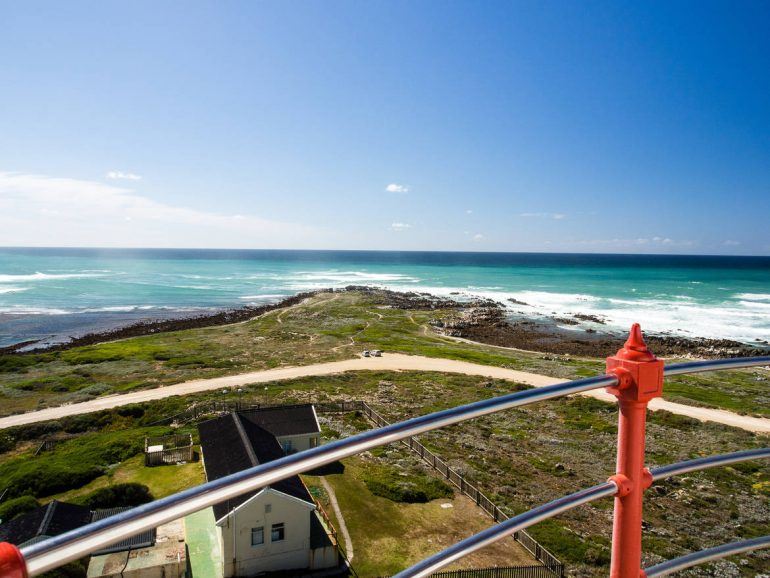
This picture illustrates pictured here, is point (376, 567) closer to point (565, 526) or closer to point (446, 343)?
point (565, 526)

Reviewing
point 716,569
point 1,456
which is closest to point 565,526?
point 716,569

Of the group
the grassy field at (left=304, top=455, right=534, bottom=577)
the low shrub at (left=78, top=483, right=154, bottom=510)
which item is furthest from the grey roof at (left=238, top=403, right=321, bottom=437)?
the low shrub at (left=78, top=483, right=154, bottom=510)

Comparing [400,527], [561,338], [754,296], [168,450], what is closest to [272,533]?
[400,527]

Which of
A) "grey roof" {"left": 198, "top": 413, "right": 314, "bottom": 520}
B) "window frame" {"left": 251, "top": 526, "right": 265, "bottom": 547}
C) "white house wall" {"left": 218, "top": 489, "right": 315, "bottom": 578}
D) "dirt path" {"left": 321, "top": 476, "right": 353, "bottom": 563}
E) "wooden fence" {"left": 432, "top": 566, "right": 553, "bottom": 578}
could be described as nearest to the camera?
"wooden fence" {"left": 432, "top": 566, "right": 553, "bottom": 578}

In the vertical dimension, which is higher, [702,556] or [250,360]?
[702,556]

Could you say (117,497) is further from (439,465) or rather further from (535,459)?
(535,459)

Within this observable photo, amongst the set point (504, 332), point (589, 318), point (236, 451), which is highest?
point (236, 451)

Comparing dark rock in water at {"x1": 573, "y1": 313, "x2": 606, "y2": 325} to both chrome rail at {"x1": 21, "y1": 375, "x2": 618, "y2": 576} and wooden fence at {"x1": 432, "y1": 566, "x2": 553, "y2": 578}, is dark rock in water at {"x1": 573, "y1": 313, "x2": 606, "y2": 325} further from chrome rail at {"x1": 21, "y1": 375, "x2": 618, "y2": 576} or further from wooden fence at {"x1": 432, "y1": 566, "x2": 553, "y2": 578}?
chrome rail at {"x1": 21, "y1": 375, "x2": 618, "y2": 576}
